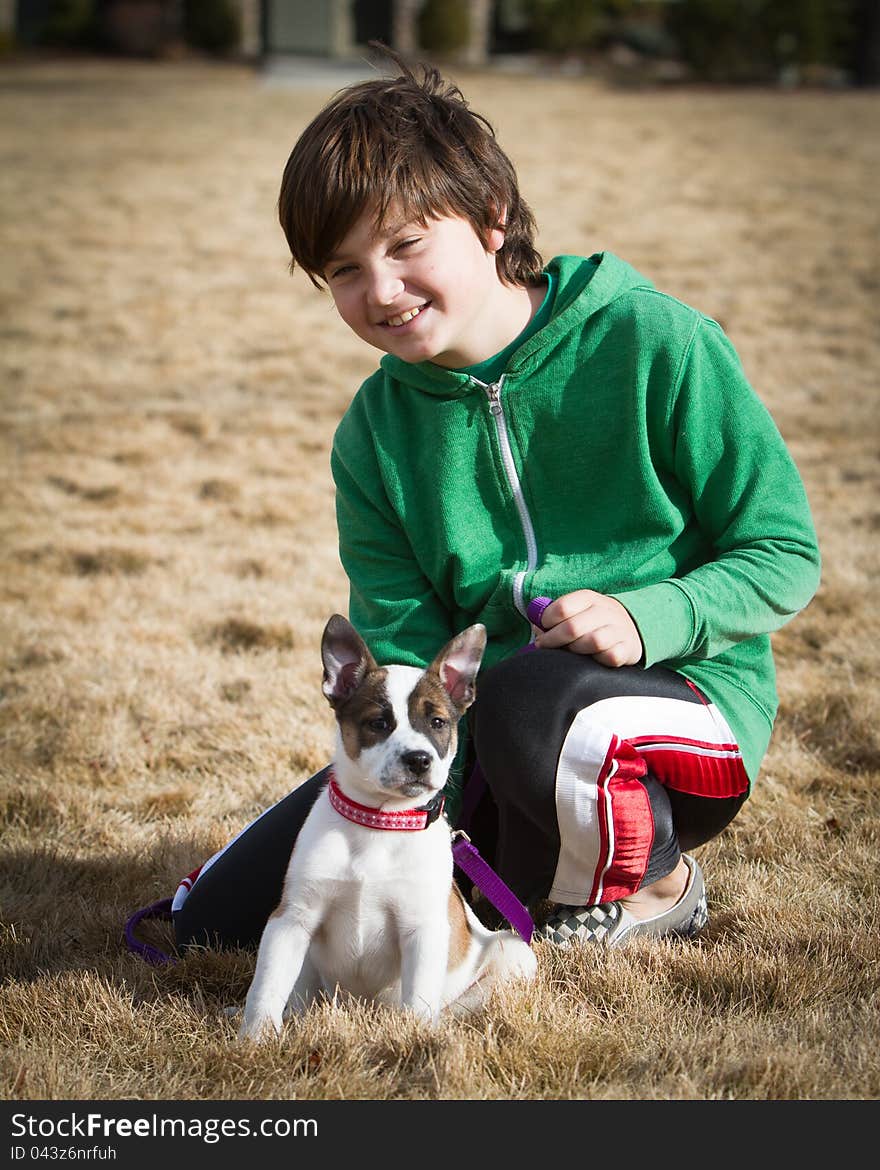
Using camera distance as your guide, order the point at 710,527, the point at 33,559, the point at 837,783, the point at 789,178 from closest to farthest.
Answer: the point at 710,527 < the point at 837,783 < the point at 33,559 < the point at 789,178

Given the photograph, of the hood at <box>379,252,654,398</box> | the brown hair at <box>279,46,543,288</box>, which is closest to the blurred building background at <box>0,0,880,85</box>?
the hood at <box>379,252,654,398</box>

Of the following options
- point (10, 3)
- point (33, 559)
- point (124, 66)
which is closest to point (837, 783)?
point (33, 559)

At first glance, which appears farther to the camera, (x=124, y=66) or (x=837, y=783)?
(x=124, y=66)

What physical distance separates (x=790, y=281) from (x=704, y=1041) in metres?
10.5

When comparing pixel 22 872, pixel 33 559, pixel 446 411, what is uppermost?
pixel 446 411

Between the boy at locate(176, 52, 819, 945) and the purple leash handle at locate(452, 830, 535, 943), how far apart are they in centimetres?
10

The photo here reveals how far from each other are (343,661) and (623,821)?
25.9 inches

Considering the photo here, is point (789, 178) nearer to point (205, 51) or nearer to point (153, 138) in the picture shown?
point (153, 138)

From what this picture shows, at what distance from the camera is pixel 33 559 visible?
569cm

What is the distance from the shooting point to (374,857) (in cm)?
227

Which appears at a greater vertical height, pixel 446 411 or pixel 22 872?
pixel 446 411

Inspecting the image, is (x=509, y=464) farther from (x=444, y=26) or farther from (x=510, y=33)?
(x=510, y=33)

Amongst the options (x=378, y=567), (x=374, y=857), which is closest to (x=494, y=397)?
(x=378, y=567)

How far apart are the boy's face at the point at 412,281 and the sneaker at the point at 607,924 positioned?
4.27 feet
